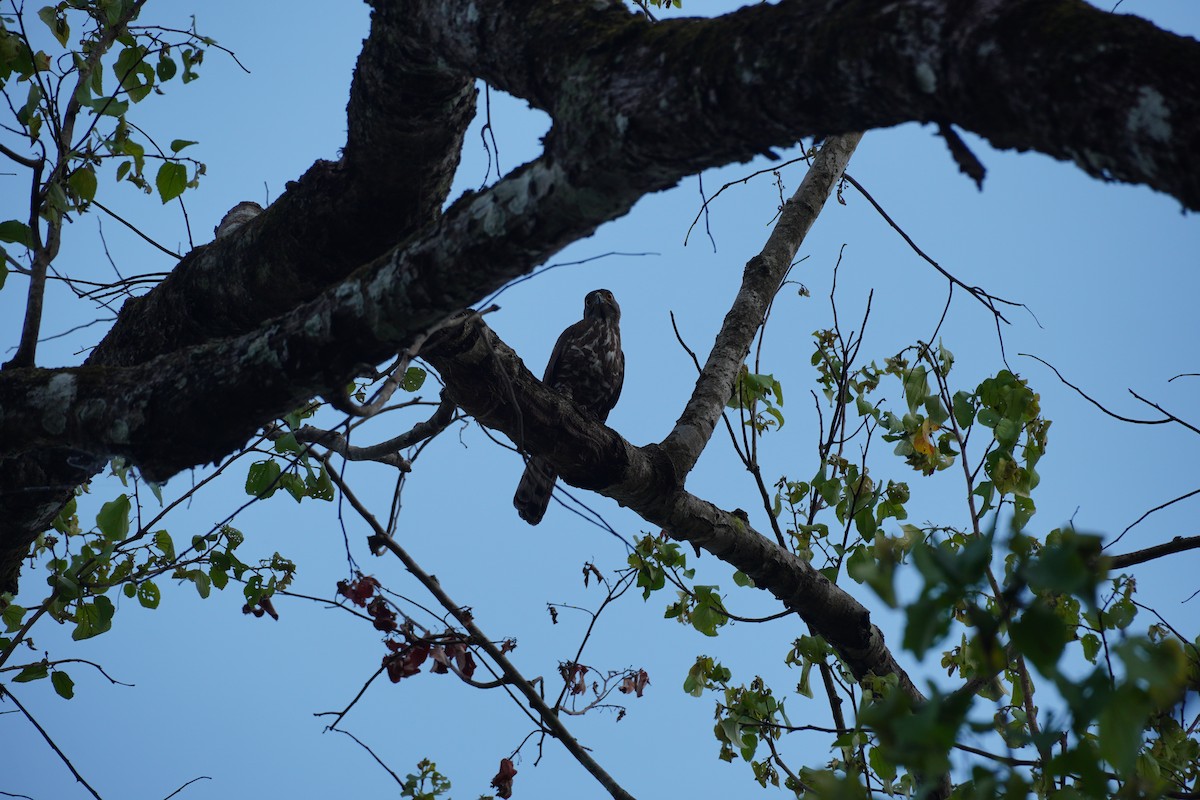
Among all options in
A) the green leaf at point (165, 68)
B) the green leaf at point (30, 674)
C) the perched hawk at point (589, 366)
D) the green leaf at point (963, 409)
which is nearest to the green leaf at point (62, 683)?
the green leaf at point (30, 674)

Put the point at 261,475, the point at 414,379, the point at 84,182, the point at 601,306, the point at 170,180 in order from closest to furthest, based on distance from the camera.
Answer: the point at 84,182, the point at 170,180, the point at 261,475, the point at 414,379, the point at 601,306

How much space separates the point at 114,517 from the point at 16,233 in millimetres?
798

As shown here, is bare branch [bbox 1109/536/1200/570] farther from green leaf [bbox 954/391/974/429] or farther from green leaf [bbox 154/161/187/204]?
green leaf [bbox 154/161/187/204]

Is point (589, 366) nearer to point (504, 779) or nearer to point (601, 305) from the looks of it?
point (601, 305)

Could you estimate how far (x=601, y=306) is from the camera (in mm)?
6996

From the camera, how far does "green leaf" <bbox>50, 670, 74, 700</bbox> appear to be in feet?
9.89

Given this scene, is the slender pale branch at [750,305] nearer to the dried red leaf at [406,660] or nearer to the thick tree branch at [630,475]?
the thick tree branch at [630,475]

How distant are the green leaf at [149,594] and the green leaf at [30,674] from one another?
Answer: 356mm

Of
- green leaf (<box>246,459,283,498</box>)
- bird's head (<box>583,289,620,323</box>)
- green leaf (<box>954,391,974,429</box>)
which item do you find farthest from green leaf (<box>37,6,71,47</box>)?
bird's head (<box>583,289,620,323</box>)

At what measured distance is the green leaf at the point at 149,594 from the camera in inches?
124

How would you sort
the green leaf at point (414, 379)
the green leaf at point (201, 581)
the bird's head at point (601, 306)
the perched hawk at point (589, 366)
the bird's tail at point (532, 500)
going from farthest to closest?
the bird's head at point (601, 306)
the perched hawk at point (589, 366)
the bird's tail at point (532, 500)
the green leaf at point (414, 379)
the green leaf at point (201, 581)

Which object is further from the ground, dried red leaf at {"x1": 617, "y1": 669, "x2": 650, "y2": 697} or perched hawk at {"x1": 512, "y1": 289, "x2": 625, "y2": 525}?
perched hawk at {"x1": 512, "y1": 289, "x2": 625, "y2": 525}

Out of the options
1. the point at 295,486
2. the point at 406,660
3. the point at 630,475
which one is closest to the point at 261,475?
the point at 295,486

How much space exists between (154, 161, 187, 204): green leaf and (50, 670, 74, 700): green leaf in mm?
1656
